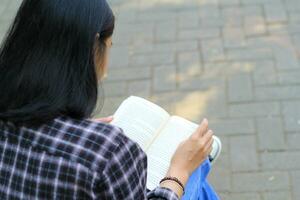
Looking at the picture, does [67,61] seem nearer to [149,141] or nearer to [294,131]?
[149,141]

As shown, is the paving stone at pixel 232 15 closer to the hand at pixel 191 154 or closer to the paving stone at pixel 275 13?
the paving stone at pixel 275 13

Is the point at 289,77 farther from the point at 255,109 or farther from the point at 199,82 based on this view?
the point at 199,82

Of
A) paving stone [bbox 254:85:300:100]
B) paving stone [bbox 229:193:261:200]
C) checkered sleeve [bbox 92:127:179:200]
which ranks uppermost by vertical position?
checkered sleeve [bbox 92:127:179:200]

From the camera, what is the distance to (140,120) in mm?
1947

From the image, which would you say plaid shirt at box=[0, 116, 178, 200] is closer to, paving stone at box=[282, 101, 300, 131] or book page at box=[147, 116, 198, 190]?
book page at box=[147, 116, 198, 190]

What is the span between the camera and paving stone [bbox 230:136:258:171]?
2.83 metres

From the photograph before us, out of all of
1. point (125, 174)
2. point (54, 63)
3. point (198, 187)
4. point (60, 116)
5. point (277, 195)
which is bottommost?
point (277, 195)

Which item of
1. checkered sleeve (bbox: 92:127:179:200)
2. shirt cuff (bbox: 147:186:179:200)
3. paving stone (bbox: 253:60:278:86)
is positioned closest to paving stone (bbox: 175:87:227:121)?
paving stone (bbox: 253:60:278:86)

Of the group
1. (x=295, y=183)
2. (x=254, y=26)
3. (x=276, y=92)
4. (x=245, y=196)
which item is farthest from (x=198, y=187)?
(x=254, y=26)

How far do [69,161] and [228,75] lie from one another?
88.6 inches

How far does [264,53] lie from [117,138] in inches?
93.8

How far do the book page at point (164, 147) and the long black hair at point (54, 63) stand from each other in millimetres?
523

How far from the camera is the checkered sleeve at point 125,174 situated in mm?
1258

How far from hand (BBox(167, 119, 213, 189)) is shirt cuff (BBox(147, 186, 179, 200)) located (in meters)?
0.11
